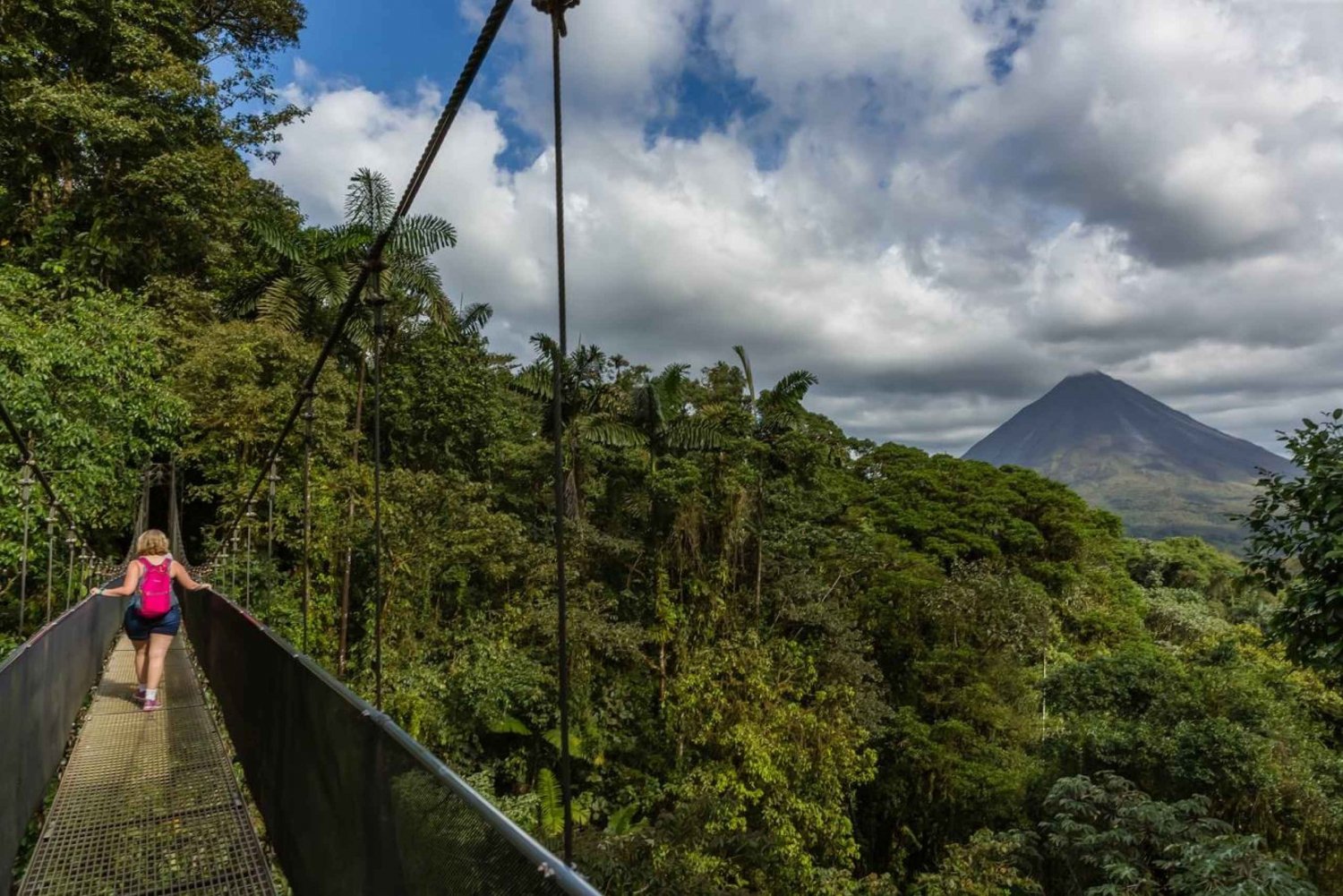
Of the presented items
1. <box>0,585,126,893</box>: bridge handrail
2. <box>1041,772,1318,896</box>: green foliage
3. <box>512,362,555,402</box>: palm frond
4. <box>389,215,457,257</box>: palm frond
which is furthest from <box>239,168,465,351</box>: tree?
<box>1041,772,1318,896</box>: green foliage

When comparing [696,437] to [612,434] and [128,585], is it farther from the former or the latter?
[128,585]

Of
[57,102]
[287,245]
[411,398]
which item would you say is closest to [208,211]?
[287,245]

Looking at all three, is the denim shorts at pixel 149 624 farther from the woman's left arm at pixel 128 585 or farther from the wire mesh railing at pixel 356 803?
the wire mesh railing at pixel 356 803

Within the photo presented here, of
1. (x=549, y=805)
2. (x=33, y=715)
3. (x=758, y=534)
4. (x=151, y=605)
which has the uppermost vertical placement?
(x=151, y=605)

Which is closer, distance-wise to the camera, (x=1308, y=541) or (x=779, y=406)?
(x=1308, y=541)

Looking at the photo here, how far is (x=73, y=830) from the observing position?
2.16m

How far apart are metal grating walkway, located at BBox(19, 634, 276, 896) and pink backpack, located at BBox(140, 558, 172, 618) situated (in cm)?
50

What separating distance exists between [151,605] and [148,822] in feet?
5.03

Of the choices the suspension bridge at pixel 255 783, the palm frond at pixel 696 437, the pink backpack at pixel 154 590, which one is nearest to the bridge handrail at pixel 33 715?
the suspension bridge at pixel 255 783

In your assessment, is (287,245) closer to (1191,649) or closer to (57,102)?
(57,102)

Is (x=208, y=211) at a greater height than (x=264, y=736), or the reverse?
(x=208, y=211)

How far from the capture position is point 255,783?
2213mm

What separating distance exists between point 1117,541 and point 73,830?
24.2 m

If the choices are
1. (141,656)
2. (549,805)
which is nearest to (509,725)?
(549,805)
